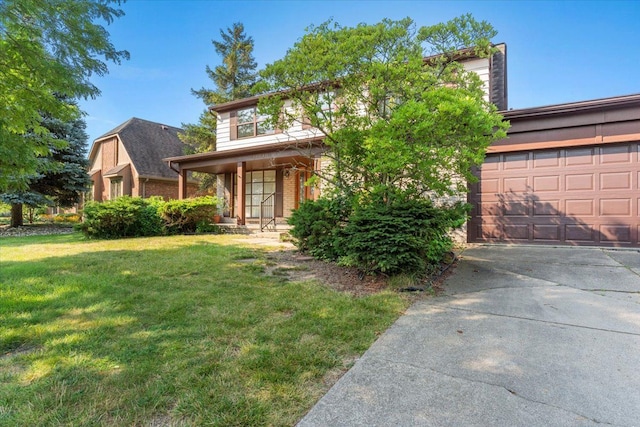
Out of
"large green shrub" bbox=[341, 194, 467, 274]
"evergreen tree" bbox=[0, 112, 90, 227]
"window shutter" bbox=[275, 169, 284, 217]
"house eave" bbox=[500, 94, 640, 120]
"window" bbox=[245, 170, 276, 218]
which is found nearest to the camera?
"large green shrub" bbox=[341, 194, 467, 274]

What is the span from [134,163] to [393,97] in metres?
17.8

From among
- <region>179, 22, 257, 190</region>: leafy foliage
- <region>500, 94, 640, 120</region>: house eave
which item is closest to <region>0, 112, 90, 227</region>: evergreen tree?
<region>179, 22, 257, 190</region>: leafy foliage

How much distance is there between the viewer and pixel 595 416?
5.73 feet

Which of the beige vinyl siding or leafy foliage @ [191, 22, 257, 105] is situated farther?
leafy foliage @ [191, 22, 257, 105]

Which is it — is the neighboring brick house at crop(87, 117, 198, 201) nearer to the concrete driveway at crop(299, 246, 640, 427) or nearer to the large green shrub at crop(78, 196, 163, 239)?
the large green shrub at crop(78, 196, 163, 239)

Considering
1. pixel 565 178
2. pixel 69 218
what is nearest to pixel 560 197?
pixel 565 178

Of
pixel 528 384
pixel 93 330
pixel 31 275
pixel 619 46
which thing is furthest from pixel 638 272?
pixel 31 275

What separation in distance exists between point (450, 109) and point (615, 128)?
5.65 m

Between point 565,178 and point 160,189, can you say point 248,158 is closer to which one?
point 565,178

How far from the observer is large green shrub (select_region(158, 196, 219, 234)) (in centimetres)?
1104

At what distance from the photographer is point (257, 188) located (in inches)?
574

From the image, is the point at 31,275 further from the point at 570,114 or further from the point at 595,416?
the point at 570,114

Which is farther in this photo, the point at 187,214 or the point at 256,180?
the point at 256,180

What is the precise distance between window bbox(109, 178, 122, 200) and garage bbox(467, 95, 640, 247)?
19328 millimetres
